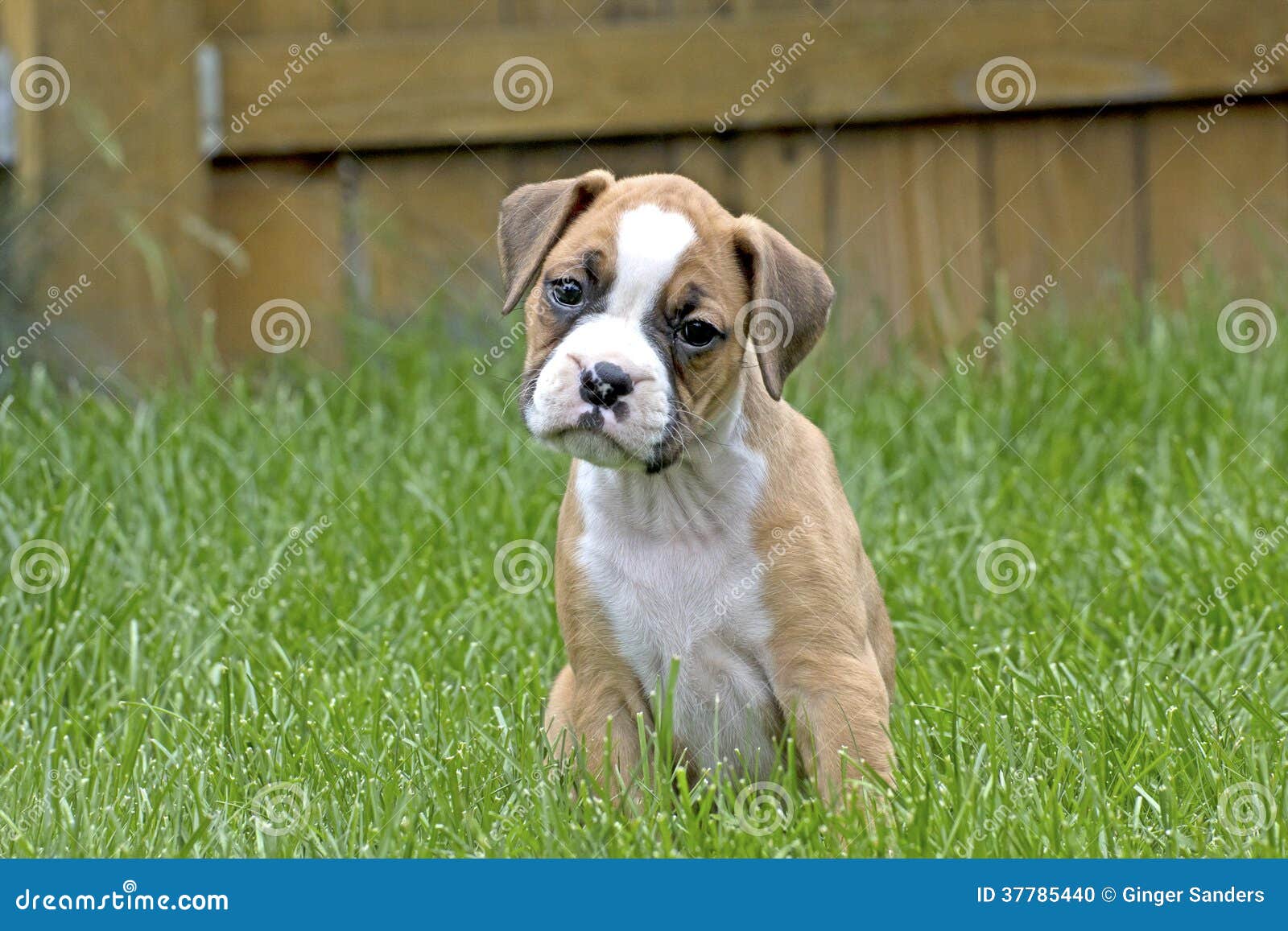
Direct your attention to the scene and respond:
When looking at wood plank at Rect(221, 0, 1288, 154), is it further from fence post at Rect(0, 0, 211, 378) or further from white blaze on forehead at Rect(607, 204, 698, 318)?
white blaze on forehead at Rect(607, 204, 698, 318)

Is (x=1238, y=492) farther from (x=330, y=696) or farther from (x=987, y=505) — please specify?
(x=330, y=696)

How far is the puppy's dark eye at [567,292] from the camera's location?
356 cm

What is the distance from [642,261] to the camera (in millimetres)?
3473

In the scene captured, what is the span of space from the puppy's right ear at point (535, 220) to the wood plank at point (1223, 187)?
4.11 m

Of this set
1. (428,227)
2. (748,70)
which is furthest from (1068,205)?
(428,227)

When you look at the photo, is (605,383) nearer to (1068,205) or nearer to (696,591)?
(696,591)

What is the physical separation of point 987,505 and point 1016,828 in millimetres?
2541

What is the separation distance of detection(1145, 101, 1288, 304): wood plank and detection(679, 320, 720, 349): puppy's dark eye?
422 cm

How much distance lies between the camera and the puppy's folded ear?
363 cm

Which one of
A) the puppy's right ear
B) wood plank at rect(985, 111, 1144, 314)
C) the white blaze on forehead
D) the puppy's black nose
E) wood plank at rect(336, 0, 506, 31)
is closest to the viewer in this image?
the puppy's black nose

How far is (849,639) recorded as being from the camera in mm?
3609

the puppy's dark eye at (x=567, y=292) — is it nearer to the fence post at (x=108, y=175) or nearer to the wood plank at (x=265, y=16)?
the fence post at (x=108, y=175)

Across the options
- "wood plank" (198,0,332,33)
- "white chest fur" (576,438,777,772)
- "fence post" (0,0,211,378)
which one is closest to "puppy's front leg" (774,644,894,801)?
"white chest fur" (576,438,777,772)

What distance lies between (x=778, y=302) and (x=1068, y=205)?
403 centimetres
